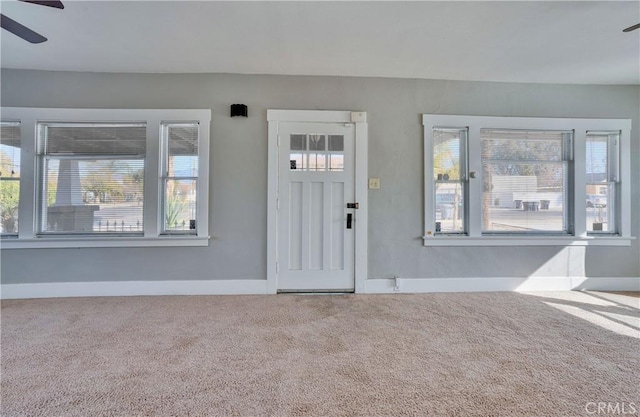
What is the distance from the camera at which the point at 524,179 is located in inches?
132

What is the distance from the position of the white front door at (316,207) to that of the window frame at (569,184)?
914 mm

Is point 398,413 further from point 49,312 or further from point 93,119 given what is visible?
point 93,119

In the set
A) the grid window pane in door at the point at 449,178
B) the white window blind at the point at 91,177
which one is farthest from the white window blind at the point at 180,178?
the grid window pane in door at the point at 449,178

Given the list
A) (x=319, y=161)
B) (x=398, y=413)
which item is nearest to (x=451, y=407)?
(x=398, y=413)

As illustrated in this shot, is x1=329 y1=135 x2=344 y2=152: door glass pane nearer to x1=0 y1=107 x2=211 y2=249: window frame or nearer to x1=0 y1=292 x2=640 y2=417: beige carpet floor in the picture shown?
x1=0 y1=107 x2=211 y2=249: window frame

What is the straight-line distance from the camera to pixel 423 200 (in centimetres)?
327

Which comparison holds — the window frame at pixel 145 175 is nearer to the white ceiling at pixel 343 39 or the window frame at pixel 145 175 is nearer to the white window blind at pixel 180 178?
the white window blind at pixel 180 178

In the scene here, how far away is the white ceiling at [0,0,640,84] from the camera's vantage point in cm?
209

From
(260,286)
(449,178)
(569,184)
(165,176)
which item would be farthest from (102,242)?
(569,184)

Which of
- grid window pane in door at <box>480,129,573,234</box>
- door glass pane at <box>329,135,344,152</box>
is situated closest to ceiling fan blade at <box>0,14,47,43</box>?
door glass pane at <box>329,135,344,152</box>

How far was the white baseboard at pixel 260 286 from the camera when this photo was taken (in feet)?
9.98

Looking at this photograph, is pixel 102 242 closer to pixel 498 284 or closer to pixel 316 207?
pixel 316 207

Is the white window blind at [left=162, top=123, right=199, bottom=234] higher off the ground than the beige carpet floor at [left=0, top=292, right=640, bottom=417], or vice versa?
the white window blind at [left=162, top=123, right=199, bottom=234]

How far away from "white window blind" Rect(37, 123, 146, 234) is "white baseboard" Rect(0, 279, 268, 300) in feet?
1.92
